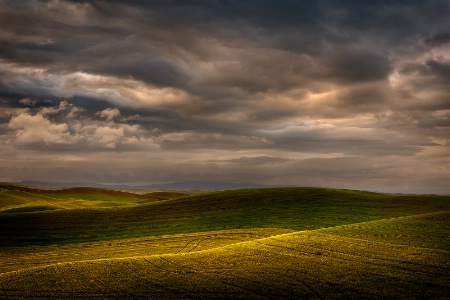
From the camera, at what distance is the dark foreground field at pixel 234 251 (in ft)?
90.7

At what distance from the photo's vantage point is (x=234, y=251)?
3694 centimetres

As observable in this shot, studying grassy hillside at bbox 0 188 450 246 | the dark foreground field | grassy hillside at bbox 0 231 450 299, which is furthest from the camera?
grassy hillside at bbox 0 188 450 246

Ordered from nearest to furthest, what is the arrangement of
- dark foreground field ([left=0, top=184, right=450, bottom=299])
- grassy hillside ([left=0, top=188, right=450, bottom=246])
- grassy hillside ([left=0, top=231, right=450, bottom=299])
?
grassy hillside ([left=0, top=231, right=450, bottom=299]) → dark foreground field ([left=0, top=184, right=450, bottom=299]) → grassy hillside ([left=0, top=188, right=450, bottom=246])

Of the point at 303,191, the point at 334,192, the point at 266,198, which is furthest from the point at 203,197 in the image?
the point at 334,192

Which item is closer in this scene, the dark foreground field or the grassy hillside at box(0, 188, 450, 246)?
the dark foreground field

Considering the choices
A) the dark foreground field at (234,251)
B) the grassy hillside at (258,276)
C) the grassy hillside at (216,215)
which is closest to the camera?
the grassy hillside at (258,276)

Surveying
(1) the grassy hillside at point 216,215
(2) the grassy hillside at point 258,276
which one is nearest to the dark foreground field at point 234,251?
(2) the grassy hillside at point 258,276

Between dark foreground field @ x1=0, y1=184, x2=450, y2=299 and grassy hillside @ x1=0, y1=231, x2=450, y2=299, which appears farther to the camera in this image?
dark foreground field @ x1=0, y1=184, x2=450, y2=299

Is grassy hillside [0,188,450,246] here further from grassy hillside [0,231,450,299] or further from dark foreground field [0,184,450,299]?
grassy hillside [0,231,450,299]

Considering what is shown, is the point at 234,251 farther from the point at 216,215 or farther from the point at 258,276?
the point at 216,215

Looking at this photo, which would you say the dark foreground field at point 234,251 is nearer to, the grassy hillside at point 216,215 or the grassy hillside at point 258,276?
the grassy hillside at point 258,276

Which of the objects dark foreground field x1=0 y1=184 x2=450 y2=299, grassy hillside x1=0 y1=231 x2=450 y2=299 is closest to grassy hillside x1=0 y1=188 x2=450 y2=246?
dark foreground field x1=0 y1=184 x2=450 y2=299

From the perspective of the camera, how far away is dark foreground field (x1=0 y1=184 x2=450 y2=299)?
27.7m

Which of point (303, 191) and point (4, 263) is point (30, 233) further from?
point (303, 191)
